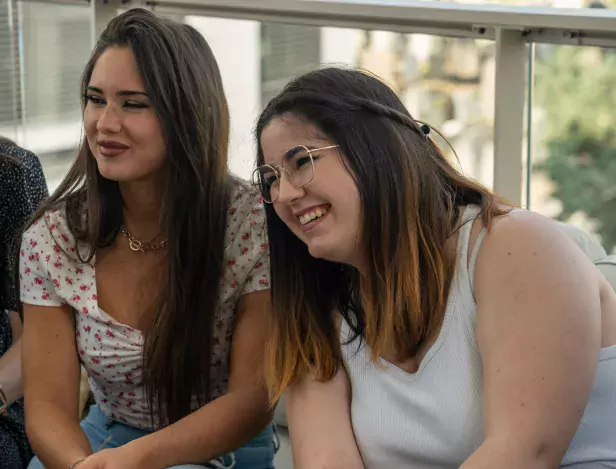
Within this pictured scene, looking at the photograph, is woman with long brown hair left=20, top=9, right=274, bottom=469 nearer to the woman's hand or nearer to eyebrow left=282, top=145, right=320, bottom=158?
the woman's hand

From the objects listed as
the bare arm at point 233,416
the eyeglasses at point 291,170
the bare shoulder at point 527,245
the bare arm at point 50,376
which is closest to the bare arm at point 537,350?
the bare shoulder at point 527,245

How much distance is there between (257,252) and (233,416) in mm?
325

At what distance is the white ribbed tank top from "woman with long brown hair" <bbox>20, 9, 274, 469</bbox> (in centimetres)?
40

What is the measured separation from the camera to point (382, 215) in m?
1.72

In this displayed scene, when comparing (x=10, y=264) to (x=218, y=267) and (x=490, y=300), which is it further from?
(x=490, y=300)

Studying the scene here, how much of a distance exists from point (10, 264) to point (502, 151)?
1.13 m

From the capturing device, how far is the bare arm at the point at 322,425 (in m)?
1.83

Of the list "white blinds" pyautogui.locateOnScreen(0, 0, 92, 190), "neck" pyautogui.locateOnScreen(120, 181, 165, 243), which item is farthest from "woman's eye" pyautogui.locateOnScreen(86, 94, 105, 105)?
"white blinds" pyautogui.locateOnScreen(0, 0, 92, 190)

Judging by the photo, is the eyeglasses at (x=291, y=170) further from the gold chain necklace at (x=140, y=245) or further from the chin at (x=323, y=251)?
the gold chain necklace at (x=140, y=245)

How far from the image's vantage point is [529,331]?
1635mm

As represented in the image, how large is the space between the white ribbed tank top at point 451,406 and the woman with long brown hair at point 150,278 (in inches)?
15.6

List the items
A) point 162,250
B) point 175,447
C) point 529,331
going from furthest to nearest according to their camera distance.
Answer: point 162,250 → point 175,447 → point 529,331

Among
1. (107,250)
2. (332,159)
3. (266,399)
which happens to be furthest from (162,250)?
(332,159)

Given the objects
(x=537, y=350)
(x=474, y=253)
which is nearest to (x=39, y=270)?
(x=474, y=253)
